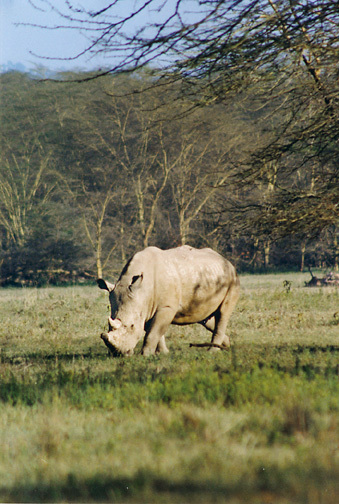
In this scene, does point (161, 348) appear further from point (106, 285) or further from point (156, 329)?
point (106, 285)

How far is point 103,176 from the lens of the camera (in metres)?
29.7

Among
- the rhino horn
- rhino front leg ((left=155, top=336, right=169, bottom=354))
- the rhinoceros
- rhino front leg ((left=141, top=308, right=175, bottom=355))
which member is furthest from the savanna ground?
rhino front leg ((left=155, top=336, right=169, bottom=354))

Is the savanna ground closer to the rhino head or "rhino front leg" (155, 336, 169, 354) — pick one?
the rhino head

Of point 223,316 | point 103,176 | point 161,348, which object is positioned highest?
point 103,176

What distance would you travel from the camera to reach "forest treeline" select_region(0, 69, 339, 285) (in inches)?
1066

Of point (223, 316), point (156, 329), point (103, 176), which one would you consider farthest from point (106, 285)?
point (103, 176)

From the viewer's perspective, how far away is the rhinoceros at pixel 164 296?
7.03 metres

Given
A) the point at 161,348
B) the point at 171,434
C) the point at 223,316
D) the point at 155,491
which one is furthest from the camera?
the point at 223,316

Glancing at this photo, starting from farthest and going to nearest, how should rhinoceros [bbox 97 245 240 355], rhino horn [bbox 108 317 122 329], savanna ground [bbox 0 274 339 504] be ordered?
rhinoceros [bbox 97 245 240 355], rhino horn [bbox 108 317 122 329], savanna ground [bbox 0 274 339 504]

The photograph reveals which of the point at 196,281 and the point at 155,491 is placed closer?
the point at 155,491

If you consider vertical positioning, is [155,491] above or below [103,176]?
below

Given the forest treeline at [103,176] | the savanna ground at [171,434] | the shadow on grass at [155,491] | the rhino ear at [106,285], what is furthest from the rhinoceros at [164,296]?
the forest treeline at [103,176]

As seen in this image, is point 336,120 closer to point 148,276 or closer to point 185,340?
point 148,276

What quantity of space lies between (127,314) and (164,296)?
744mm
